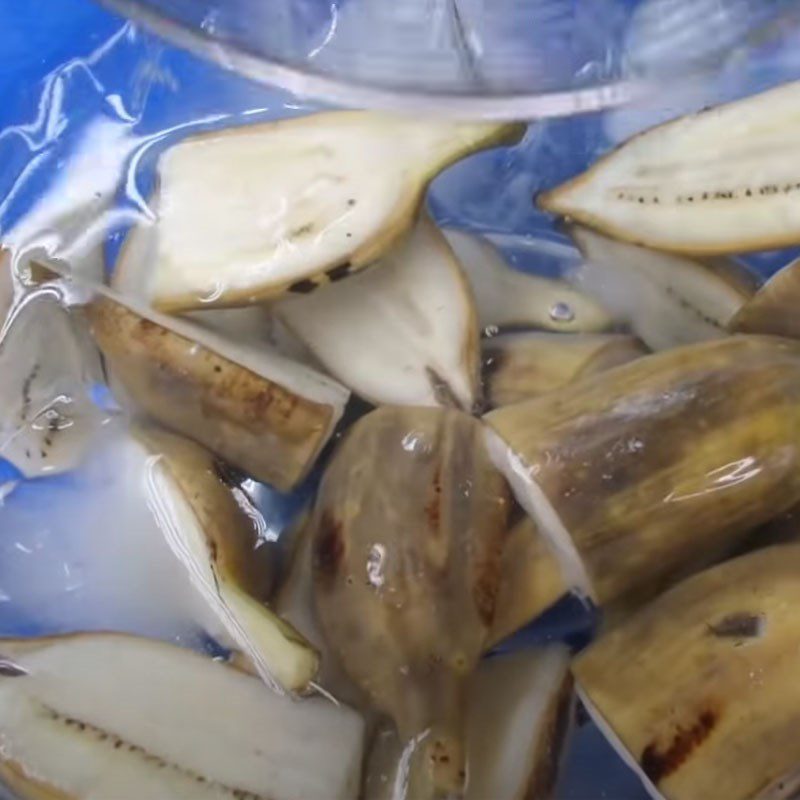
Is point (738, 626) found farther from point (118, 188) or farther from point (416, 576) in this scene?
point (118, 188)

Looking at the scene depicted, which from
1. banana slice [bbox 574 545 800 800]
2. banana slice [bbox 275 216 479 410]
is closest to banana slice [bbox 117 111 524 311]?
banana slice [bbox 275 216 479 410]

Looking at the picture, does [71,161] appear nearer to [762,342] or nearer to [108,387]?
[108,387]

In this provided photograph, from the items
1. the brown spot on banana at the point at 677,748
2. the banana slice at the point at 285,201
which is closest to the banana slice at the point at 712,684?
the brown spot on banana at the point at 677,748

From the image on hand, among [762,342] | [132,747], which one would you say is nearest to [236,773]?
[132,747]

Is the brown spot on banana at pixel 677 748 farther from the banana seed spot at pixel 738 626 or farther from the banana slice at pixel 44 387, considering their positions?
the banana slice at pixel 44 387

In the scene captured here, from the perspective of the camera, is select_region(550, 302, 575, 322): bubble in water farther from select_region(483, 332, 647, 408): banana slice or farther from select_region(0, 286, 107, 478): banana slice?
select_region(0, 286, 107, 478): banana slice

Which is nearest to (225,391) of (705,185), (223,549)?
(223,549)

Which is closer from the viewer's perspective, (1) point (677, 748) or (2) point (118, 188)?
(1) point (677, 748)
